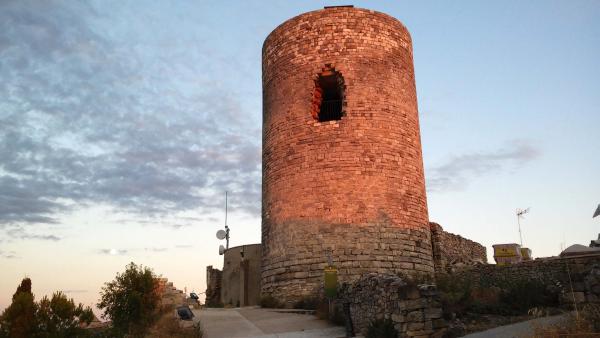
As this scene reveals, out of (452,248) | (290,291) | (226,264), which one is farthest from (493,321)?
(226,264)

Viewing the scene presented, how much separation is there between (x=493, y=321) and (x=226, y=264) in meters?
13.6

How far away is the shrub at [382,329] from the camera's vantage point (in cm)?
794

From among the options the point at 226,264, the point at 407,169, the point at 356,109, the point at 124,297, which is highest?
the point at 356,109

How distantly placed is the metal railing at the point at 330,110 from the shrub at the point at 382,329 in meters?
8.41

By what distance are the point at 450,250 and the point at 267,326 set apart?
32.4ft

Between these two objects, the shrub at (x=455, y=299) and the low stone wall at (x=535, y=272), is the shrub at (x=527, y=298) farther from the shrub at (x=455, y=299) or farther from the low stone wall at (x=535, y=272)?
the shrub at (x=455, y=299)

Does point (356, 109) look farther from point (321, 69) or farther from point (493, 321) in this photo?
point (493, 321)

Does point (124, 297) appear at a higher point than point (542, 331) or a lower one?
higher

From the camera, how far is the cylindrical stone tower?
13547mm

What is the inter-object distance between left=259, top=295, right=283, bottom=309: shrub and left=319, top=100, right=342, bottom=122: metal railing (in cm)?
570

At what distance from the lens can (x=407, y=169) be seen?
48.1 feet

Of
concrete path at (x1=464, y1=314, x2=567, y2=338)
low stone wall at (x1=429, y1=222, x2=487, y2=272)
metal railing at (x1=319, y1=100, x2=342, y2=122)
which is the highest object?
metal railing at (x1=319, y1=100, x2=342, y2=122)

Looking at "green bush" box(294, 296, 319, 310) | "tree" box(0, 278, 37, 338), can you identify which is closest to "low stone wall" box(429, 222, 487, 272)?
"green bush" box(294, 296, 319, 310)

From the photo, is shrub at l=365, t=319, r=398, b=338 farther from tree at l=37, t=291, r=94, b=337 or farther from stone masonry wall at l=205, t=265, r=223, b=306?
stone masonry wall at l=205, t=265, r=223, b=306
